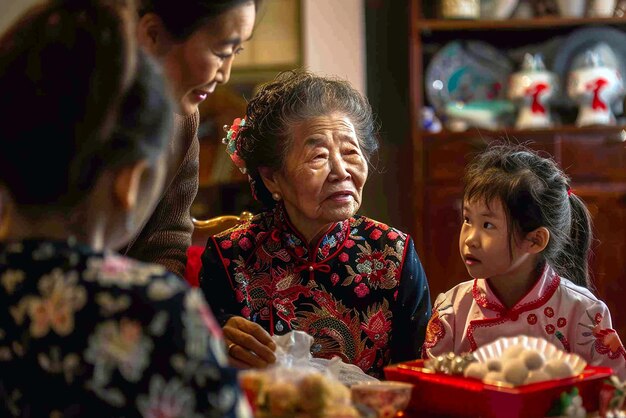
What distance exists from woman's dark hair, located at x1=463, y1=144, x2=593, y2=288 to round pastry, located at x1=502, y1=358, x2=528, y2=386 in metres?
0.66

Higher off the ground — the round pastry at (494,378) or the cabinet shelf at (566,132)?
the cabinet shelf at (566,132)

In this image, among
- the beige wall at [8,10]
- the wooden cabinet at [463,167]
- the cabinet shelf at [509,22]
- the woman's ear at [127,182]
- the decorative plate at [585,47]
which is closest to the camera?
the woman's ear at [127,182]

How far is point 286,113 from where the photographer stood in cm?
207

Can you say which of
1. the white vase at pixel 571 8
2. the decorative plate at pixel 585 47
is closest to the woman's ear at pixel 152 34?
the white vase at pixel 571 8

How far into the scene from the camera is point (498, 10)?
4609 mm

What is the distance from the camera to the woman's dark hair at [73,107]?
3.28ft

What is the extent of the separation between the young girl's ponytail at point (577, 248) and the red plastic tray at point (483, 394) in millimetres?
690

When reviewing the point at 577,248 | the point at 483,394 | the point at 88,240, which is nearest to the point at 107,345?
the point at 88,240

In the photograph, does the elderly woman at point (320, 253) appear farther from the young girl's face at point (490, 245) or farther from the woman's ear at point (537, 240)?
the woman's ear at point (537, 240)

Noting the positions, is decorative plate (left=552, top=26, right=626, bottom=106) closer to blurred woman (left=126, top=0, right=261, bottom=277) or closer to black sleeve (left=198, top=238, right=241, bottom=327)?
black sleeve (left=198, top=238, right=241, bottom=327)

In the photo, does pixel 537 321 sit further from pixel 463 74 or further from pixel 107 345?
pixel 463 74

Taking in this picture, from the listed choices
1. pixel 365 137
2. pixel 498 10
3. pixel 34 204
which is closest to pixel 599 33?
pixel 498 10

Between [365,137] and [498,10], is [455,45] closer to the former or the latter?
[498,10]

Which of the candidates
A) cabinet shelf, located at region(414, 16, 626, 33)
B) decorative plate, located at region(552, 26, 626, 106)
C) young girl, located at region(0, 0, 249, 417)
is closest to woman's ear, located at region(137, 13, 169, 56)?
young girl, located at region(0, 0, 249, 417)
